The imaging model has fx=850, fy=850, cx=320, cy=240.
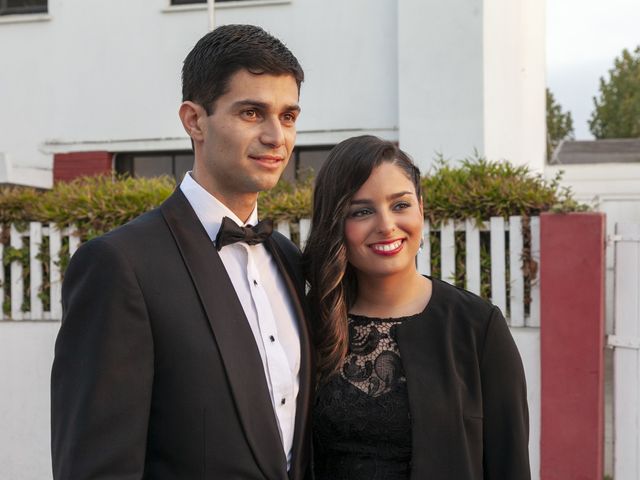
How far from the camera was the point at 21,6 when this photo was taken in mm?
9750

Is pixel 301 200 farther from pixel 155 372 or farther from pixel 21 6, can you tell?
pixel 21 6

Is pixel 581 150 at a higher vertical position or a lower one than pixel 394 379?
higher

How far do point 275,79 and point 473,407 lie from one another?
118cm

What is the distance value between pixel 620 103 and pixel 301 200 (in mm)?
32057

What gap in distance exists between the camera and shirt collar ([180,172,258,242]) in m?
2.48

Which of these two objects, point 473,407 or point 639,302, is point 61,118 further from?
point 473,407

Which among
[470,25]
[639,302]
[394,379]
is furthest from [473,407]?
[470,25]

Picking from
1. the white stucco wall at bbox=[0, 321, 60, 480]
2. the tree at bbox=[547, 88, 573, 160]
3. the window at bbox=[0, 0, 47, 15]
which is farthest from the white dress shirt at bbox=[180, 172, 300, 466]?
the tree at bbox=[547, 88, 573, 160]

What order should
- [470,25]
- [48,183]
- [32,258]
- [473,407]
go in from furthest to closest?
[48,183] < [470,25] < [32,258] < [473,407]

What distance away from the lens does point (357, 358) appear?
2812 mm

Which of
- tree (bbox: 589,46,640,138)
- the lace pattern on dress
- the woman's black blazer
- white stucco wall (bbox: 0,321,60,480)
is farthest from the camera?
tree (bbox: 589,46,640,138)

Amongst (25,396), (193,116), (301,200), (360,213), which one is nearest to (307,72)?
(301,200)

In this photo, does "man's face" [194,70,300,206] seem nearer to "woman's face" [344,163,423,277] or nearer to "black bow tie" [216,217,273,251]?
"black bow tie" [216,217,273,251]

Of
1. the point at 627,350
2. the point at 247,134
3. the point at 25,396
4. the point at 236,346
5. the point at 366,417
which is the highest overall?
the point at 247,134
